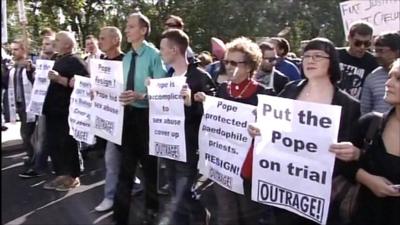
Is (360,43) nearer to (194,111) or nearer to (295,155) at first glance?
(194,111)

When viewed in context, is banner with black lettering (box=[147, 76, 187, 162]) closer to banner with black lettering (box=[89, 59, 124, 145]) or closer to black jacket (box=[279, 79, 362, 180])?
banner with black lettering (box=[89, 59, 124, 145])

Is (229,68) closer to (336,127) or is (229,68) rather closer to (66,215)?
(336,127)

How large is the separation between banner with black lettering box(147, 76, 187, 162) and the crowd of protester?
0.06m

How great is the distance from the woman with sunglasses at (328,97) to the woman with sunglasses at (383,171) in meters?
0.08

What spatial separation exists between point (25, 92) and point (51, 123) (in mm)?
949

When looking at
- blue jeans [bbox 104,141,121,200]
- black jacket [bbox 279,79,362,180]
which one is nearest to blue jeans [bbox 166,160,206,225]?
blue jeans [bbox 104,141,121,200]

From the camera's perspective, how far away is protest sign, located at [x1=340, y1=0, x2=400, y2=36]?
5922 millimetres

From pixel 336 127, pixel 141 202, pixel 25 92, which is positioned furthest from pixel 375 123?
pixel 25 92

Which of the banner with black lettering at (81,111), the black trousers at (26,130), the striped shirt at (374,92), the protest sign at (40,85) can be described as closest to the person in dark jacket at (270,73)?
the striped shirt at (374,92)

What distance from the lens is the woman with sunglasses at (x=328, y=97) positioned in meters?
2.78

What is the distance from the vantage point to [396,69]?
2.74m

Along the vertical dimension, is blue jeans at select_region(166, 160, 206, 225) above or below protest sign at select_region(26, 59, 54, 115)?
below

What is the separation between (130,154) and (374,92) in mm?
1899

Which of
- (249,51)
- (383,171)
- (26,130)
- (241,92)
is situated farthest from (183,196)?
(26,130)
